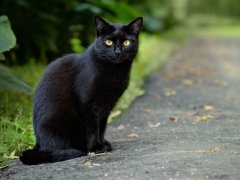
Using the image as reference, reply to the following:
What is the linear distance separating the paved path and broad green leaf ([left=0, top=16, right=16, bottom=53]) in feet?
3.79

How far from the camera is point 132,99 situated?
8.51m

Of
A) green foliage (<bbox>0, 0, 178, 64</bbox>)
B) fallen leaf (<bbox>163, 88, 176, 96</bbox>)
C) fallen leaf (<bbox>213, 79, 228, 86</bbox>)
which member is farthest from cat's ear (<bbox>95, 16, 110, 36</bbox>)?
fallen leaf (<bbox>213, 79, 228, 86</bbox>)

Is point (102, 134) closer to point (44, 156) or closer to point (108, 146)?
point (108, 146)

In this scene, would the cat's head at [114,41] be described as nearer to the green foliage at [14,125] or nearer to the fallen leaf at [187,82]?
the green foliage at [14,125]

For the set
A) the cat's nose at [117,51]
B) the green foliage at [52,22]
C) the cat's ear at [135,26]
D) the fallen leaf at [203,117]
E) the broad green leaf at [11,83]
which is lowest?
the fallen leaf at [203,117]

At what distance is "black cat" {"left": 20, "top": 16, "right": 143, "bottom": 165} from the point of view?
539 cm

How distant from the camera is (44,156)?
201 inches

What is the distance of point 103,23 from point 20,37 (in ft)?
15.0

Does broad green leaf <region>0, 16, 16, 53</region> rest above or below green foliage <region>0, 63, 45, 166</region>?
above

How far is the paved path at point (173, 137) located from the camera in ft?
14.6

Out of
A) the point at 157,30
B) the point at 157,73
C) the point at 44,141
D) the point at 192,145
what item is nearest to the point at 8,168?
the point at 44,141

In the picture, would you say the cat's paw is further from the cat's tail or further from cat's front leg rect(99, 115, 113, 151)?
the cat's tail

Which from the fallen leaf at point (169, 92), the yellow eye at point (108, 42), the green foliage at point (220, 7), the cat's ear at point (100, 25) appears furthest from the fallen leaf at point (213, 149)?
the green foliage at point (220, 7)

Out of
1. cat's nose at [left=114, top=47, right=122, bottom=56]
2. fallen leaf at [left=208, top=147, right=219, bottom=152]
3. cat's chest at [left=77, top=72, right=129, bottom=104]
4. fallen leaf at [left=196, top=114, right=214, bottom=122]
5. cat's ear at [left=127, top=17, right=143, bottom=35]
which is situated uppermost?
cat's ear at [left=127, top=17, right=143, bottom=35]
